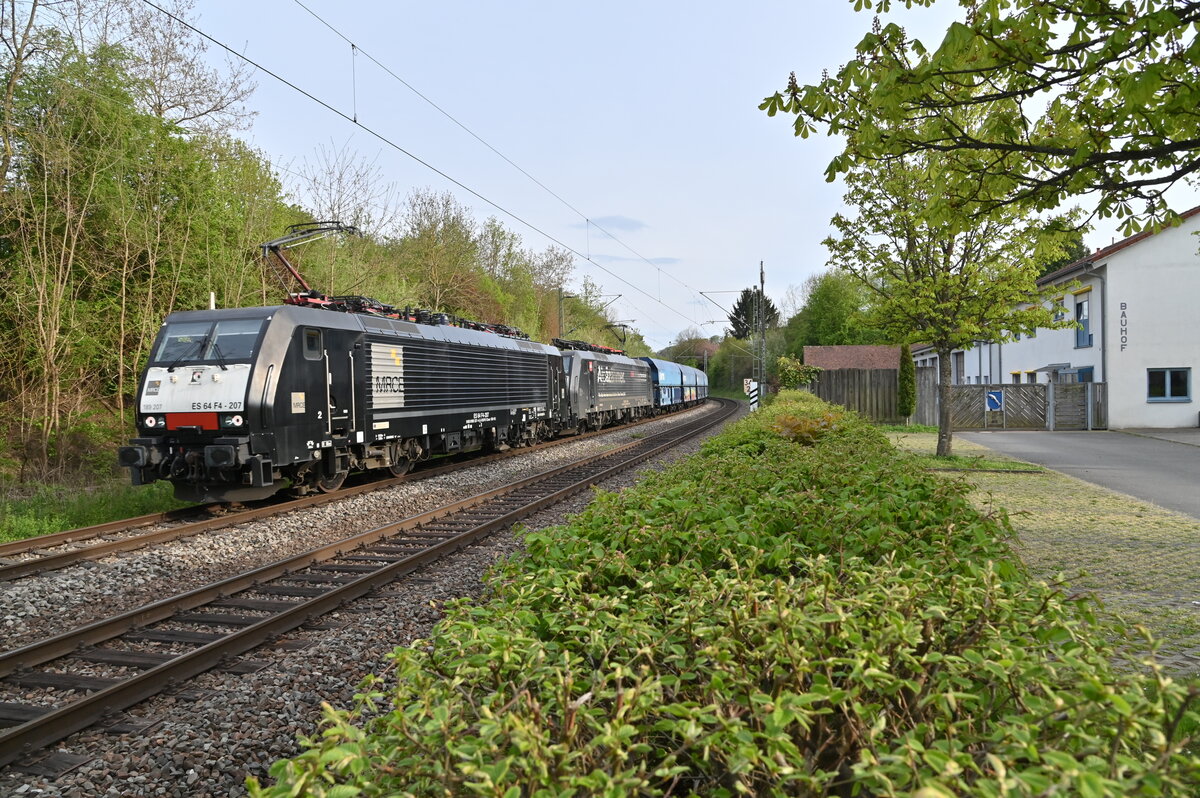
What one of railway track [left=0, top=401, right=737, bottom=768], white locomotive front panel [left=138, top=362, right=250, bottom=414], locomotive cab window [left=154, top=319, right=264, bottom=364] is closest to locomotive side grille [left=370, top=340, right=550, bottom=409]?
locomotive cab window [left=154, top=319, right=264, bottom=364]

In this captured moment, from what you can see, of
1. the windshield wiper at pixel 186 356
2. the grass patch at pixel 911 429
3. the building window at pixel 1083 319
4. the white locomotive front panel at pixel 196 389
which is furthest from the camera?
the building window at pixel 1083 319

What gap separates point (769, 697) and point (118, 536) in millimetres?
9878

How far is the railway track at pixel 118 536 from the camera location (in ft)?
25.6

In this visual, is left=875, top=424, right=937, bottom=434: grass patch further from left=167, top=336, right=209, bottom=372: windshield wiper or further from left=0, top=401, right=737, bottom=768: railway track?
left=167, top=336, right=209, bottom=372: windshield wiper

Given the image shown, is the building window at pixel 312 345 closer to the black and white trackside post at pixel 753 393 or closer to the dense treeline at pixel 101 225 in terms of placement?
the dense treeline at pixel 101 225

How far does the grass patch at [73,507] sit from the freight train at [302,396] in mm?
1147

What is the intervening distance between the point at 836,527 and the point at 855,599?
5.18 ft

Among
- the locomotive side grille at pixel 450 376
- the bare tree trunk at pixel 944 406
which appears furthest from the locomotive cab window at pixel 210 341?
the bare tree trunk at pixel 944 406

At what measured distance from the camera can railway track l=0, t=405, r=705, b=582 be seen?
779cm

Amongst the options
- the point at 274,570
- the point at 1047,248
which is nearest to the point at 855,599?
the point at 1047,248

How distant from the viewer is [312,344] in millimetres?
11281

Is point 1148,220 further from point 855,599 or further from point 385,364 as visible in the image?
point 385,364

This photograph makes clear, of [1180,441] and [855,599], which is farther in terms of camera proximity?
[1180,441]

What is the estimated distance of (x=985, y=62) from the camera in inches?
185
